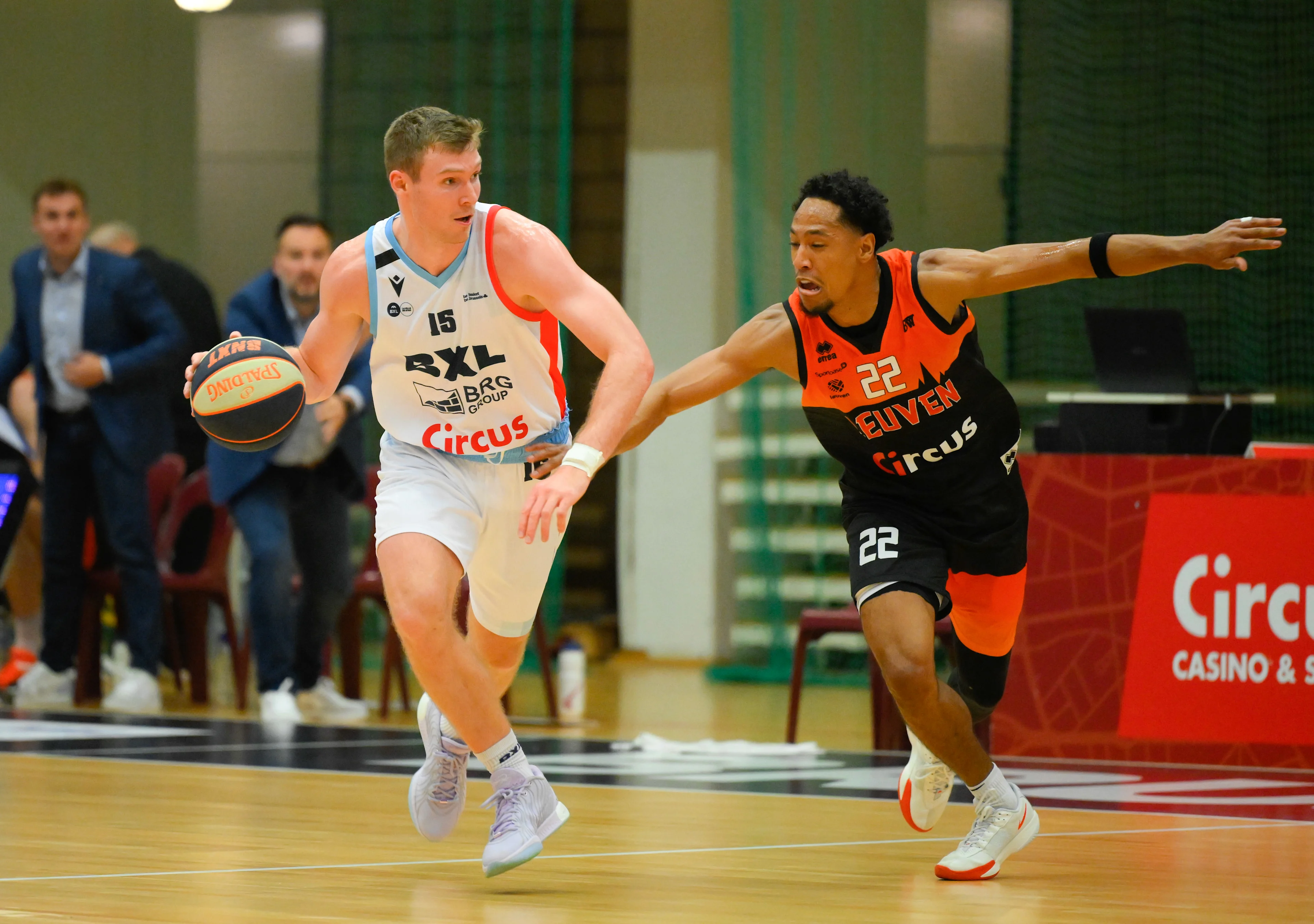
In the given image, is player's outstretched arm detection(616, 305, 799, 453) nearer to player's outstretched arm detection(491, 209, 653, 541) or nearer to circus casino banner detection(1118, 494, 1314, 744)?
player's outstretched arm detection(491, 209, 653, 541)

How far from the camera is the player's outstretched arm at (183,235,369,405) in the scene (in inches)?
176

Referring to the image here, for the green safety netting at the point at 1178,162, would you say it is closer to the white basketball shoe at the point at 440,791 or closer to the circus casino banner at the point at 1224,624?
the circus casino banner at the point at 1224,624

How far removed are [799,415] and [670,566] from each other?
55.3 inches

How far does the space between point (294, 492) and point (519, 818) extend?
4651 mm

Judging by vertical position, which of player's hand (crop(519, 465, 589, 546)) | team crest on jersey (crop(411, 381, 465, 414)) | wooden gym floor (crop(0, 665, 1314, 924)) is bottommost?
wooden gym floor (crop(0, 665, 1314, 924))

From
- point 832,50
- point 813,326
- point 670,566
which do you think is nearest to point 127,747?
point 813,326

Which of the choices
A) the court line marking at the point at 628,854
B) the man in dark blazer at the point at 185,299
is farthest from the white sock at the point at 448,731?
the man in dark blazer at the point at 185,299

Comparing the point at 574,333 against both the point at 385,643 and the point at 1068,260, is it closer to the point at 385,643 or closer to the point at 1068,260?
the point at 1068,260

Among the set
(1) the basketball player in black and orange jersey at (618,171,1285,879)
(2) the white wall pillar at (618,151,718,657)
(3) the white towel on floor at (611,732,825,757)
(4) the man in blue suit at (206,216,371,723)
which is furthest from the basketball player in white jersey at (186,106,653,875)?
(2) the white wall pillar at (618,151,718,657)

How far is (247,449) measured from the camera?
452 centimetres

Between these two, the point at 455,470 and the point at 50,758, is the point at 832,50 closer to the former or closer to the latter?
the point at 50,758

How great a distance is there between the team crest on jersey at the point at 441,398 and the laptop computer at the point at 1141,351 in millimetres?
3764

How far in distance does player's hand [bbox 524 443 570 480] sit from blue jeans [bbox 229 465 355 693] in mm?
Result: 4105

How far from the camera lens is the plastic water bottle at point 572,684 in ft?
28.4
